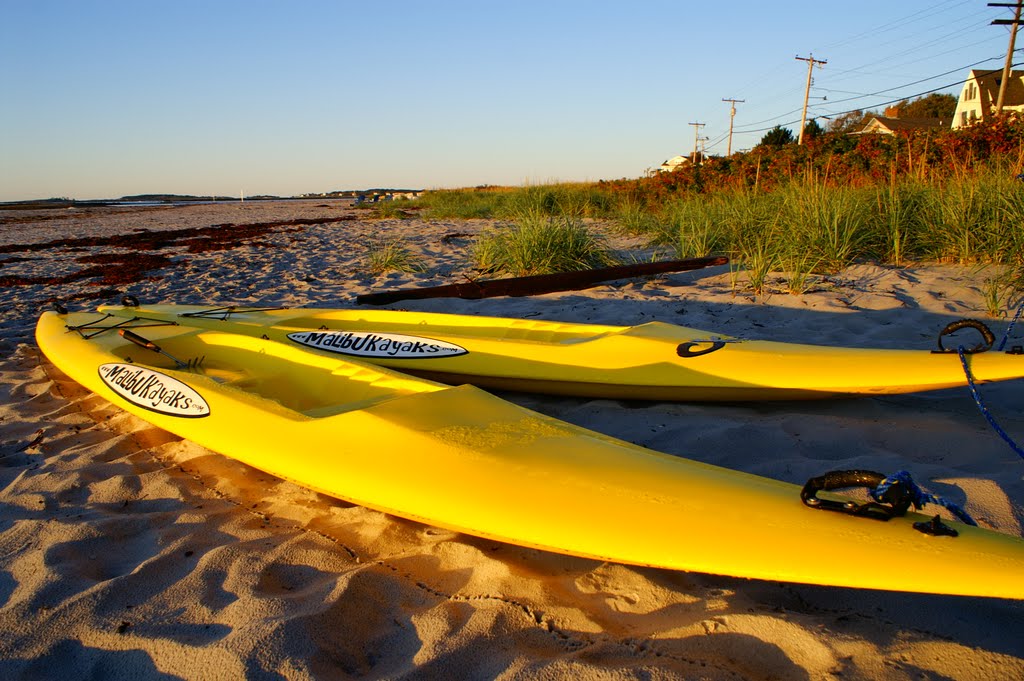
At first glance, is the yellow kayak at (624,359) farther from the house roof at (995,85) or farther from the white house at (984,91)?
the house roof at (995,85)

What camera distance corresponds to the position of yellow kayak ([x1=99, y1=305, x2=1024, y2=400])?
2.38 meters

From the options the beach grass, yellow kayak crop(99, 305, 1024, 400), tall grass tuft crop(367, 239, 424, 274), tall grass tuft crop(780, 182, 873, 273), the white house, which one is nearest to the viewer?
Result: yellow kayak crop(99, 305, 1024, 400)

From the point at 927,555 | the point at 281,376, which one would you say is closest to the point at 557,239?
the point at 281,376

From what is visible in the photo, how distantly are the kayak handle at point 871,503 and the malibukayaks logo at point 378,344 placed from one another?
2227 millimetres

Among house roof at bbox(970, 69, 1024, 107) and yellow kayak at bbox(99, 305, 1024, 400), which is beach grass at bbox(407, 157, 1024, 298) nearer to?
yellow kayak at bbox(99, 305, 1024, 400)

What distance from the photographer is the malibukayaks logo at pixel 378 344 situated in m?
3.38

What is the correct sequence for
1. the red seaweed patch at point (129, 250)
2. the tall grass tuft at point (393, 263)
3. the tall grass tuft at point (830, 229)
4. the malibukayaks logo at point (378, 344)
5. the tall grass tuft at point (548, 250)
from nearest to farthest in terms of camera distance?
1. the malibukayaks logo at point (378, 344)
2. the tall grass tuft at point (830, 229)
3. the tall grass tuft at point (548, 250)
4. the tall grass tuft at point (393, 263)
5. the red seaweed patch at point (129, 250)

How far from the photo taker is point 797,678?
120cm

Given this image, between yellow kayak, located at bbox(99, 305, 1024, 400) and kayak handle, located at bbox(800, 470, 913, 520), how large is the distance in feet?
3.82

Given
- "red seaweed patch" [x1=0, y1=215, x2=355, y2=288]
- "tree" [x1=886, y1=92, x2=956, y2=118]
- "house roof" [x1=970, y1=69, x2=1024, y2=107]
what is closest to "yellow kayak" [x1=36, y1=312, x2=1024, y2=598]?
"red seaweed patch" [x1=0, y1=215, x2=355, y2=288]

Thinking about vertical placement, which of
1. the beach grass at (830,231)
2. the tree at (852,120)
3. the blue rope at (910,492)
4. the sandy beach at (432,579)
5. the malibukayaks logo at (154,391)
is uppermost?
the tree at (852,120)

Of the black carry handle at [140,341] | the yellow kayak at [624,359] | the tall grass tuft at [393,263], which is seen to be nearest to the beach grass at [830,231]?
the tall grass tuft at [393,263]

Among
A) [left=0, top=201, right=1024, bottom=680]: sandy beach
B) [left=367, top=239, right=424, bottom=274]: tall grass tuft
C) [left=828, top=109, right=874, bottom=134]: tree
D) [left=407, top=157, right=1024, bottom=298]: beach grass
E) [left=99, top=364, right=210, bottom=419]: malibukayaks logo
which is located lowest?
[left=0, top=201, right=1024, bottom=680]: sandy beach

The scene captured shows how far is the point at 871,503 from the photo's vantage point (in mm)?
1322
